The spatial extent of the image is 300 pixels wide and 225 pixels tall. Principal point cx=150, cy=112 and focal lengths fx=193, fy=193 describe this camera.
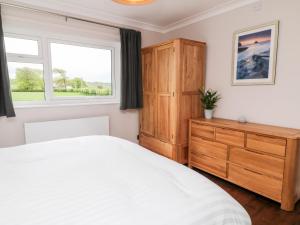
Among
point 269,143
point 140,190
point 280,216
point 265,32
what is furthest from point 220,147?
point 140,190

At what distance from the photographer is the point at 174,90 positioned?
2.81 meters

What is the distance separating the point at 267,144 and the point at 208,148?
0.76 m

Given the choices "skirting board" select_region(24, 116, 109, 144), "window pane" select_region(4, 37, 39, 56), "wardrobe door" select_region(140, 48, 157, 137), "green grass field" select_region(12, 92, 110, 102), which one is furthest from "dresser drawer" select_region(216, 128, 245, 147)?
"window pane" select_region(4, 37, 39, 56)

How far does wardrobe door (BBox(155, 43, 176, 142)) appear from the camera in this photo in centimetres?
287

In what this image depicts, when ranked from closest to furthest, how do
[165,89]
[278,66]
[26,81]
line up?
1. [278,66]
2. [26,81]
3. [165,89]

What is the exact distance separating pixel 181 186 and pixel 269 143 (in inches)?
55.2

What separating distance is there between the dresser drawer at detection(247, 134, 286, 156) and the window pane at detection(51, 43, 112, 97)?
2.38 metres

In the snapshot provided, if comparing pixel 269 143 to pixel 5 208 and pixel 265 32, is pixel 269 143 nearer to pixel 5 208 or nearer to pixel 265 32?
pixel 265 32

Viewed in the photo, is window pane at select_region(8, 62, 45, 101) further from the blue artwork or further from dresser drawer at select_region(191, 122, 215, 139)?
the blue artwork

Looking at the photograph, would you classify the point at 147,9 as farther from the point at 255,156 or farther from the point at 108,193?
the point at 108,193

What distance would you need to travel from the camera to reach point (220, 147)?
245cm

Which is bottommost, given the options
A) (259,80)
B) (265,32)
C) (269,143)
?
(269,143)

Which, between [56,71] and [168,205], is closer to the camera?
[168,205]

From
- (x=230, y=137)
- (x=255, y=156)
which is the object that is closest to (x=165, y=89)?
(x=230, y=137)
